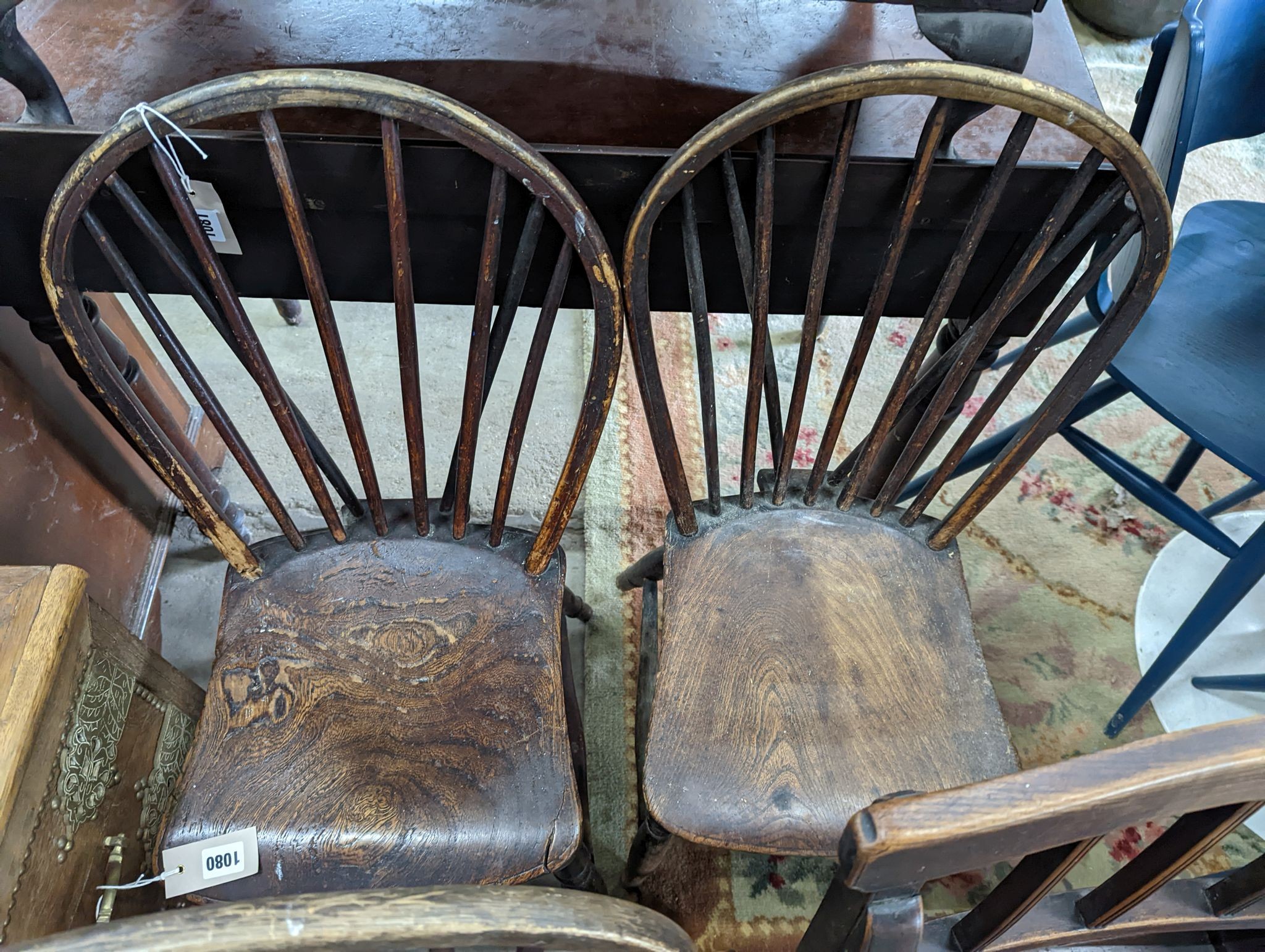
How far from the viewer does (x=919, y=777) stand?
2.93 ft

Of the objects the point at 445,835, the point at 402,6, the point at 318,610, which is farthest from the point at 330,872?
the point at 402,6

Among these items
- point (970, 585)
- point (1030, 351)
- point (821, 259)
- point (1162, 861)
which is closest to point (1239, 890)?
point (1162, 861)

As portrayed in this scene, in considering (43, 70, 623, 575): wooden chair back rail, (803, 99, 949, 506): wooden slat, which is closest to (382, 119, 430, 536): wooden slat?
(43, 70, 623, 575): wooden chair back rail

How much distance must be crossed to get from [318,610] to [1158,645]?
1.36 m

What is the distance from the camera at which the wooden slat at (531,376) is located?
849mm

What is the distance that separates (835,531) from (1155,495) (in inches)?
19.6

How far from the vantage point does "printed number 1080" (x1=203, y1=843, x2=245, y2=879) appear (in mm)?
830

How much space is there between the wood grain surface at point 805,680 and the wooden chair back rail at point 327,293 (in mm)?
215

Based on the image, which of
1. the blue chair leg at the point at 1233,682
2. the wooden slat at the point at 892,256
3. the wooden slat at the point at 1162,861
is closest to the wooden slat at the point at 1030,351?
the wooden slat at the point at 892,256

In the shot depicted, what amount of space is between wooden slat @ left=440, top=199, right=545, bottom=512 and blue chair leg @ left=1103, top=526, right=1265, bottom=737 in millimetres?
950

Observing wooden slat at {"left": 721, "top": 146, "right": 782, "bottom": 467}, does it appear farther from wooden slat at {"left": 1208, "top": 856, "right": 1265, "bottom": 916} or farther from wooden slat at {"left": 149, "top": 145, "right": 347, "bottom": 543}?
wooden slat at {"left": 1208, "top": 856, "right": 1265, "bottom": 916}

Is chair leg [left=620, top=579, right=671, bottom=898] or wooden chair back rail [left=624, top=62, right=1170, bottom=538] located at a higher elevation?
wooden chair back rail [left=624, top=62, right=1170, bottom=538]

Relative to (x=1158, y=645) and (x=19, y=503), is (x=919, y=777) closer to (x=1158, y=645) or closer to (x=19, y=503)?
(x=1158, y=645)

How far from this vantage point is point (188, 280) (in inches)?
33.4
